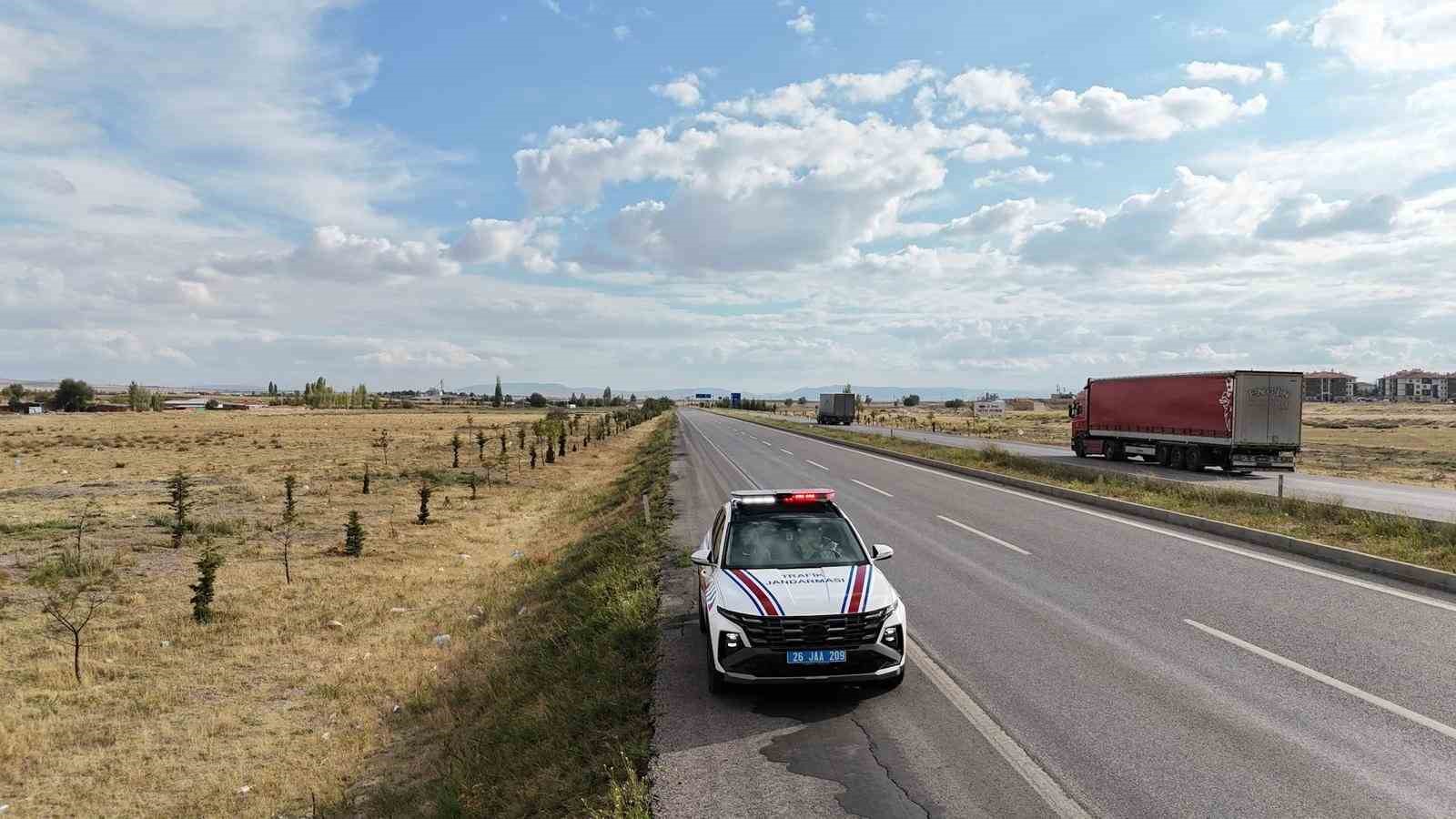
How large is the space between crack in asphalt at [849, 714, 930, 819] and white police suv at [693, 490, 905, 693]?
37 cm

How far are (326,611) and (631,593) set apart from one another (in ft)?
21.5

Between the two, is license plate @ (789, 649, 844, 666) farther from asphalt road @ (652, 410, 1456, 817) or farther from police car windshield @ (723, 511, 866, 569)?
police car windshield @ (723, 511, 866, 569)

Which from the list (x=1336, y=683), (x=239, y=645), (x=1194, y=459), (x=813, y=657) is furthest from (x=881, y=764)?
(x=1194, y=459)

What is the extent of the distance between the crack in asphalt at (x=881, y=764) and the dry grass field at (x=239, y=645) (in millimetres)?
5009

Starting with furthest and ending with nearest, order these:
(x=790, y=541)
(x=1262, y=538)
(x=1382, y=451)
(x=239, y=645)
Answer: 1. (x=1382, y=451)
2. (x=1262, y=538)
3. (x=239, y=645)
4. (x=790, y=541)

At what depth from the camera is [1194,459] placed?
1147 inches

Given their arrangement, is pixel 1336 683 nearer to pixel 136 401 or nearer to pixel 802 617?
pixel 802 617

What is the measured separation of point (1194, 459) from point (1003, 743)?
90.2ft

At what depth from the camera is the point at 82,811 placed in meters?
7.82

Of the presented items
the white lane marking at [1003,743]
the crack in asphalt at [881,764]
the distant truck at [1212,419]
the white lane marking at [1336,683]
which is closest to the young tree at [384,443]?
the distant truck at [1212,419]

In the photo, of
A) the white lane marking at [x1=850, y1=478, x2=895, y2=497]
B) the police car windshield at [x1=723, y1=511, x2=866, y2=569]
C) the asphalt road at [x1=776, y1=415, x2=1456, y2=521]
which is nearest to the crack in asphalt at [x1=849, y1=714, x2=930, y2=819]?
the police car windshield at [x1=723, y1=511, x2=866, y2=569]

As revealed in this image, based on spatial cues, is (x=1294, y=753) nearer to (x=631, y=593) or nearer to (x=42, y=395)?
(x=631, y=593)

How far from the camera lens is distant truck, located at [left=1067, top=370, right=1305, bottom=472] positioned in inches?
1070

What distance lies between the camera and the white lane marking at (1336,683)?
19.8 ft
